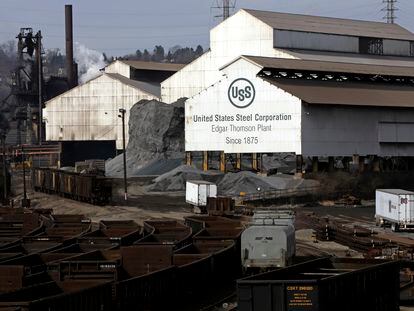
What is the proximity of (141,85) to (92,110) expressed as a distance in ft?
31.4

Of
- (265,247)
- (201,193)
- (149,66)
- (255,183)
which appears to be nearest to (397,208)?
(201,193)

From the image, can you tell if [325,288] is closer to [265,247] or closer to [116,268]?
[116,268]

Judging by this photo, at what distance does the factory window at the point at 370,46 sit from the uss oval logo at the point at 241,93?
33.3 metres

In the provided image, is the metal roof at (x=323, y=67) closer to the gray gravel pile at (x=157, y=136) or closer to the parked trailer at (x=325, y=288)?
the gray gravel pile at (x=157, y=136)

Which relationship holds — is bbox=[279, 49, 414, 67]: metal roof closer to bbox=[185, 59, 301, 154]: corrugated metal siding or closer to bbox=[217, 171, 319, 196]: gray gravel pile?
bbox=[185, 59, 301, 154]: corrugated metal siding

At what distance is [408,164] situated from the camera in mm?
88000

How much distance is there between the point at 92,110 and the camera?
119438 mm

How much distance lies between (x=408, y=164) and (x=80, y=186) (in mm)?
37682

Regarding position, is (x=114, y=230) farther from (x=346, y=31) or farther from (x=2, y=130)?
(x=2, y=130)

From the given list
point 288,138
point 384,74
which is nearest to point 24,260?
point 288,138

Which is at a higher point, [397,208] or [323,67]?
[323,67]

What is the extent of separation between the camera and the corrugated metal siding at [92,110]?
387 feet

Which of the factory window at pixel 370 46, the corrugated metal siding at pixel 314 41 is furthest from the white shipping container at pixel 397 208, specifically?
the factory window at pixel 370 46

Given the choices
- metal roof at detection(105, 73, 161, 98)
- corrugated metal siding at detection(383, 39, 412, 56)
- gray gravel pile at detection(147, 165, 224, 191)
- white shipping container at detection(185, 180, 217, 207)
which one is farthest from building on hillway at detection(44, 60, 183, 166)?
white shipping container at detection(185, 180, 217, 207)
